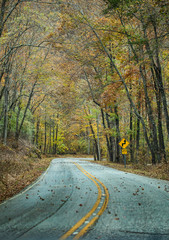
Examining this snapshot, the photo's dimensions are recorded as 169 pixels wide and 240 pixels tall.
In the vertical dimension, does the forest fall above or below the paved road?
above

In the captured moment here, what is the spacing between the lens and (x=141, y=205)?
6.05 metres

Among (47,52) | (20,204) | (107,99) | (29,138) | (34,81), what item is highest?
(47,52)

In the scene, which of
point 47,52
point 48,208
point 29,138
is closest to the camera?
point 48,208

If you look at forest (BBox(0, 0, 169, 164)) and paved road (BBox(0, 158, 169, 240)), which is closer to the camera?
paved road (BBox(0, 158, 169, 240))

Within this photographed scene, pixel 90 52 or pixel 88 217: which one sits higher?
pixel 90 52

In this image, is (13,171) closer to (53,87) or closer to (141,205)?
(141,205)

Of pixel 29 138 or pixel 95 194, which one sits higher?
pixel 29 138

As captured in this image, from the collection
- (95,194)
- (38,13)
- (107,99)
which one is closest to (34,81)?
(107,99)

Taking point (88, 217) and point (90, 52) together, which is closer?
point (88, 217)

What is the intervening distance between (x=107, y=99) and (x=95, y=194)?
12386 millimetres

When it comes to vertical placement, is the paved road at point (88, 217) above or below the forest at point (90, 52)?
below

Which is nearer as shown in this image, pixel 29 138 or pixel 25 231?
pixel 25 231

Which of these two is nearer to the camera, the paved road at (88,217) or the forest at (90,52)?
the paved road at (88,217)

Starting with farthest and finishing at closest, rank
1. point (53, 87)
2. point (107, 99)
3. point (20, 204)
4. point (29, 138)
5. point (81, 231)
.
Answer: point (29, 138) → point (53, 87) → point (107, 99) → point (20, 204) → point (81, 231)
